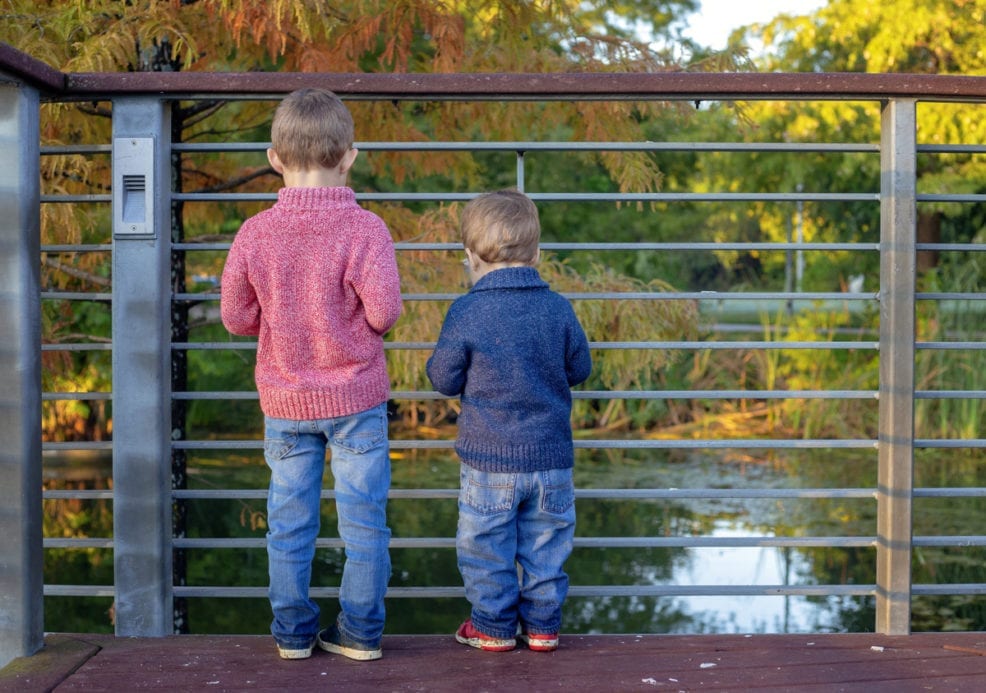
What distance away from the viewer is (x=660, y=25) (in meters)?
12.5

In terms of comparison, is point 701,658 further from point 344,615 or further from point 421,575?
point 421,575

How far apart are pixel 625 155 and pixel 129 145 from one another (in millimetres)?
2860

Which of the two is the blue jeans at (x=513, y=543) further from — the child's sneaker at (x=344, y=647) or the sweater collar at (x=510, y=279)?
the sweater collar at (x=510, y=279)

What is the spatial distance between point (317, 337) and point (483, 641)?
31.7 inches

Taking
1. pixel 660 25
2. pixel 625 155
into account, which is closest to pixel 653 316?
pixel 625 155

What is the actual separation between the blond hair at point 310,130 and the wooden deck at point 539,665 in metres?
1.10

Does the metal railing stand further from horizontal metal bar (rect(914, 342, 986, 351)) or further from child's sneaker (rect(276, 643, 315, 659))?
child's sneaker (rect(276, 643, 315, 659))

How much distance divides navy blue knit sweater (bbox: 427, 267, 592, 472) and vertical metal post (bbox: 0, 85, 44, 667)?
3.02ft

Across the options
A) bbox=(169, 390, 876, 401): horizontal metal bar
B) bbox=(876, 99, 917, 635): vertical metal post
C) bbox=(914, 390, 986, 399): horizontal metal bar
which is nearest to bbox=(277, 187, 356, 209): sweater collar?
bbox=(169, 390, 876, 401): horizontal metal bar

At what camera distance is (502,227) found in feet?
8.39

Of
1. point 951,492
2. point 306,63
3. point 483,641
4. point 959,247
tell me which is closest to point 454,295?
point 483,641

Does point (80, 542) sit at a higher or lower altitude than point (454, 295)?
lower

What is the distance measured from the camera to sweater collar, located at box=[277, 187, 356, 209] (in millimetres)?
2475

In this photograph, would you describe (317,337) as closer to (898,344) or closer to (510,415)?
(510,415)
